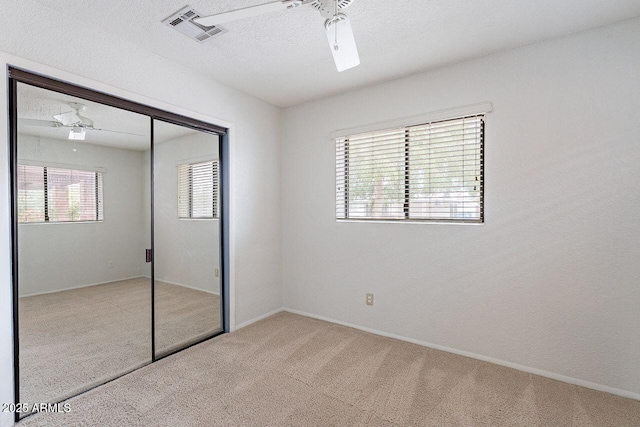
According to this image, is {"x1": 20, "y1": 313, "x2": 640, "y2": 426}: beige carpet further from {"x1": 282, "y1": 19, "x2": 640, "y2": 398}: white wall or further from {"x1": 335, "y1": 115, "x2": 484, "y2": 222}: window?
{"x1": 335, "y1": 115, "x2": 484, "y2": 222}: window

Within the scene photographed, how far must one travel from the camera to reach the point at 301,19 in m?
2.05

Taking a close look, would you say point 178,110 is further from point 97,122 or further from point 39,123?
point 39,123

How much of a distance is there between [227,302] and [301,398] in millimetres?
1475

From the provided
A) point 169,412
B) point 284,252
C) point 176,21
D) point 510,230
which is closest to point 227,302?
point 284,252

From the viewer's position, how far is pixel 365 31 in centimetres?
220

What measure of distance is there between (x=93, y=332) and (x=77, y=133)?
1.53m

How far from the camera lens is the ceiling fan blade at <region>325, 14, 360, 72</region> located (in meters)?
1.58

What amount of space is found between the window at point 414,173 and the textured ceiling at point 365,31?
0.61 m

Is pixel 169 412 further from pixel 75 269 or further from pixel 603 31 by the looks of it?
pixel 603 31

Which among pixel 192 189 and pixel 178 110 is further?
pixel 192 189

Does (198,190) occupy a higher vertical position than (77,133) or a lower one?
lower

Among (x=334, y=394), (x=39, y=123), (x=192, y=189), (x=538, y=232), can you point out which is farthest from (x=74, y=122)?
(x=538, y=232)

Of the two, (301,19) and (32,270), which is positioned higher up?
(301,19)

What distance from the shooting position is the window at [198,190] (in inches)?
113
